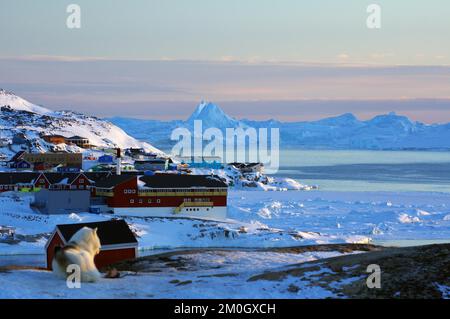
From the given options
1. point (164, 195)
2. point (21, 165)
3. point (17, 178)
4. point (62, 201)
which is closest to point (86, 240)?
point (62, 201)

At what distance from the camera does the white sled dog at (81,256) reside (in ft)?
77.1

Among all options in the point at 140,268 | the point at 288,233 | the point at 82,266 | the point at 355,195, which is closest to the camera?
the point at 82,266

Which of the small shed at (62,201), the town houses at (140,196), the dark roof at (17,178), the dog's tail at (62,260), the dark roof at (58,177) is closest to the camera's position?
the dog's tail at (62,260)

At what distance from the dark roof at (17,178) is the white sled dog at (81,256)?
64.3 metres

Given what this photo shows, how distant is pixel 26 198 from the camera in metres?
76.3

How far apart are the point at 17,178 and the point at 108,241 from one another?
5165cm

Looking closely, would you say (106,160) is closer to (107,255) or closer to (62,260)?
(107,255)

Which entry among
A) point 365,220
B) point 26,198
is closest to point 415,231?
point 365,220

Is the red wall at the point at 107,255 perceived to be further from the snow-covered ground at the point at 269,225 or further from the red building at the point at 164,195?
the red building at the point at 164,195

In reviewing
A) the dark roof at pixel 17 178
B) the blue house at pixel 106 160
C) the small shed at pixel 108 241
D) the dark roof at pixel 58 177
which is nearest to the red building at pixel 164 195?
the dark roof at pixel 58 177

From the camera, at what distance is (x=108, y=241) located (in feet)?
128
